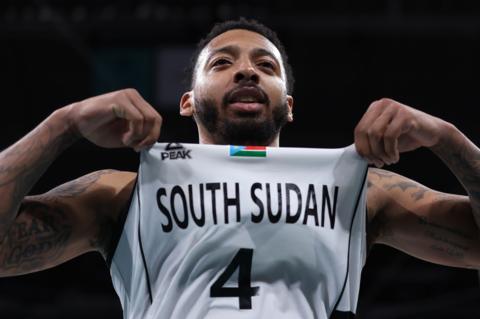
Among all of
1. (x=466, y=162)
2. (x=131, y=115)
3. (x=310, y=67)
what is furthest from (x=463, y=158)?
(x=310, y=67)

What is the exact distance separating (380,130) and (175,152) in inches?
20.6

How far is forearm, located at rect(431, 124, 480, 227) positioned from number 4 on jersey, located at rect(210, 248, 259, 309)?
53 centimetres

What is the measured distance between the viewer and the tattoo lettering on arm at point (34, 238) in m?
1.90

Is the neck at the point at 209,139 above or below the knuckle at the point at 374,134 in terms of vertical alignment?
below

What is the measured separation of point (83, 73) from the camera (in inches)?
235

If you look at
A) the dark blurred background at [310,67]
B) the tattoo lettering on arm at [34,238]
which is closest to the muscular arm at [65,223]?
the tattoo lettering on arm at [34,238]

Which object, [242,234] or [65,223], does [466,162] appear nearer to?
[242,234]

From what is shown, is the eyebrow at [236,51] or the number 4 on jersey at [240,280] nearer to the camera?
the number 4 on jersey at [240,280]

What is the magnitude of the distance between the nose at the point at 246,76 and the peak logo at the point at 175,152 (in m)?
0.29

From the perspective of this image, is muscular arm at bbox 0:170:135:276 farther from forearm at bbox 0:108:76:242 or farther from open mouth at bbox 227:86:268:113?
open mouth at bbox 227:86:268:113

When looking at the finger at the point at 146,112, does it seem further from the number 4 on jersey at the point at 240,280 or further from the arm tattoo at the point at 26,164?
the number 4 on jersey at the point at 240,280

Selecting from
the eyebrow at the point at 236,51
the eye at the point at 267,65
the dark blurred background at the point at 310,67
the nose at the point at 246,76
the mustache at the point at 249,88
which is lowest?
the dark blurred background at the point at 310,67

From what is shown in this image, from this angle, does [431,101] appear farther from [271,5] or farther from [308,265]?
[308,265]

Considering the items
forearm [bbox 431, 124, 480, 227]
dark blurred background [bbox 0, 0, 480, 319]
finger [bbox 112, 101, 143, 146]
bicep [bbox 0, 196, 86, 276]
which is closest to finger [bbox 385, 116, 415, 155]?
forearm [bbox 431, 124, 480, 227]
